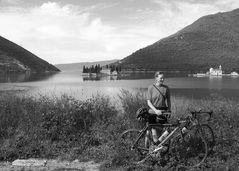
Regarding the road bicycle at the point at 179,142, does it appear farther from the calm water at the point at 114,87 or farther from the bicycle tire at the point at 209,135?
the calm water at the point at 114,87

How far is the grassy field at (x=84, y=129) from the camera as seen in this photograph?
733 centimetres

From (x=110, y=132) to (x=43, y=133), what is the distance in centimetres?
187

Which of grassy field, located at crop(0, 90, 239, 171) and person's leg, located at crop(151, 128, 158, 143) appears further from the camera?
grassy field, located at crop(0, 90, 239, 171)

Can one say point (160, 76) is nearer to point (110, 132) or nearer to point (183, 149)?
point (183, 149)

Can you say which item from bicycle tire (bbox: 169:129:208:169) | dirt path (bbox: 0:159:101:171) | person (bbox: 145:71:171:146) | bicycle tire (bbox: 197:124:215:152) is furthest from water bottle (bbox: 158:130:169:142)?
dirt path (bbox: 0:159:101:171)

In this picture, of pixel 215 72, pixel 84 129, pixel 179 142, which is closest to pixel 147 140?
pixel 179 142

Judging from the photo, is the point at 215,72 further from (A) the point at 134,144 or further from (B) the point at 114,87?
(A) the point at 134,144

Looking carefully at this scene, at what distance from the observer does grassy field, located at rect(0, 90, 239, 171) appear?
24.0 ft

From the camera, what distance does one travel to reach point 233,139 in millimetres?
8109

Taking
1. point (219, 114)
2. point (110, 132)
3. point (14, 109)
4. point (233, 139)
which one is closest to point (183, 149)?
point (233, 139)

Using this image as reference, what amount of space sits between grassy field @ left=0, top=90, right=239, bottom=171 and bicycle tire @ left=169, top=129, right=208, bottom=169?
0.28 m

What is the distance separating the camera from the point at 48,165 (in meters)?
7.24

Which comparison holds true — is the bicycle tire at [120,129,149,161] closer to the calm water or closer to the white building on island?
the calm water

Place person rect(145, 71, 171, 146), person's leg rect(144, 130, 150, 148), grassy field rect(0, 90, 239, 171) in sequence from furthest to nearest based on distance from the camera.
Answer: grassy field rect(0, 90, 239, 171) → person's leg rect(144, 130, 150, 148) → person rect(145, 71, 171, 146)
